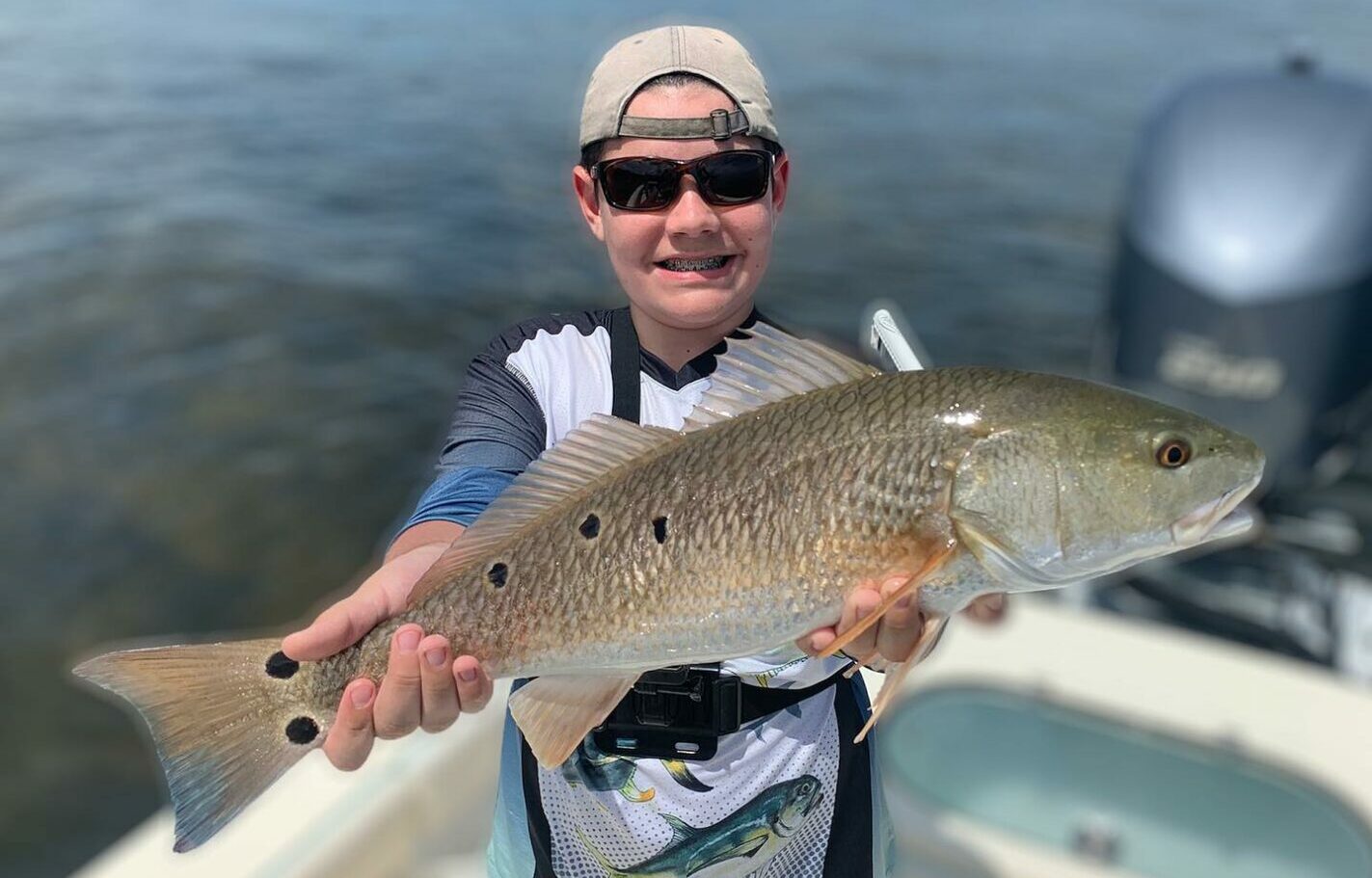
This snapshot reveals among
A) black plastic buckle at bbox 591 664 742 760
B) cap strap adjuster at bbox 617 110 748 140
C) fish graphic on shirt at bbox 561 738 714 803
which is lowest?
fish graphic on shirt at bbox 561 738 714 803

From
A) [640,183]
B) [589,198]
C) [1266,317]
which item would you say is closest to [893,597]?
[640,183]

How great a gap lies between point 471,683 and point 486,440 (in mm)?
580

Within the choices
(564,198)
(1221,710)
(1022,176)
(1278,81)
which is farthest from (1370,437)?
(564,198)

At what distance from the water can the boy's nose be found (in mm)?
5931

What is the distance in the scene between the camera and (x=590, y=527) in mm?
2311

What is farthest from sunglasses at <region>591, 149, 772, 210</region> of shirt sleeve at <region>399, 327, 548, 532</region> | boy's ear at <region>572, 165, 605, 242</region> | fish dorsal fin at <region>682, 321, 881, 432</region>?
shirt sleeve at <region>399, 327, 548, 532</region>

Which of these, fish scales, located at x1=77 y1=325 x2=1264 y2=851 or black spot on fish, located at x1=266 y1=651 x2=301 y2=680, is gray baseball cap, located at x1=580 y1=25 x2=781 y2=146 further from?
black spot on fish, located at x1=266 y1=651 x2=301 y2=680

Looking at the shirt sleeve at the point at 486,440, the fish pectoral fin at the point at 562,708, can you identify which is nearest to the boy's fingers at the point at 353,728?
the fish pectoral fin at the point at 562,708

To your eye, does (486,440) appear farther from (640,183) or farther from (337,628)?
(640,183)

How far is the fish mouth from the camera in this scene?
2.15 meters

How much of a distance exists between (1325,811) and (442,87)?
19.5 m

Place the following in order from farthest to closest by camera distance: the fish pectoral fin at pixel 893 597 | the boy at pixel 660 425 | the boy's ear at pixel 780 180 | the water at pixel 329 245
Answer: the water at pixel 329 245
the boy's ear at pixel 780 180
the boy at pixel 660 425
the fish pectoral fin at pixel 893 597

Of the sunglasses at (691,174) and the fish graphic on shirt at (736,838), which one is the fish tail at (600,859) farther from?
the sunglasses at (691,174)

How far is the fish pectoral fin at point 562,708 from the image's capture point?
2.32 meters
